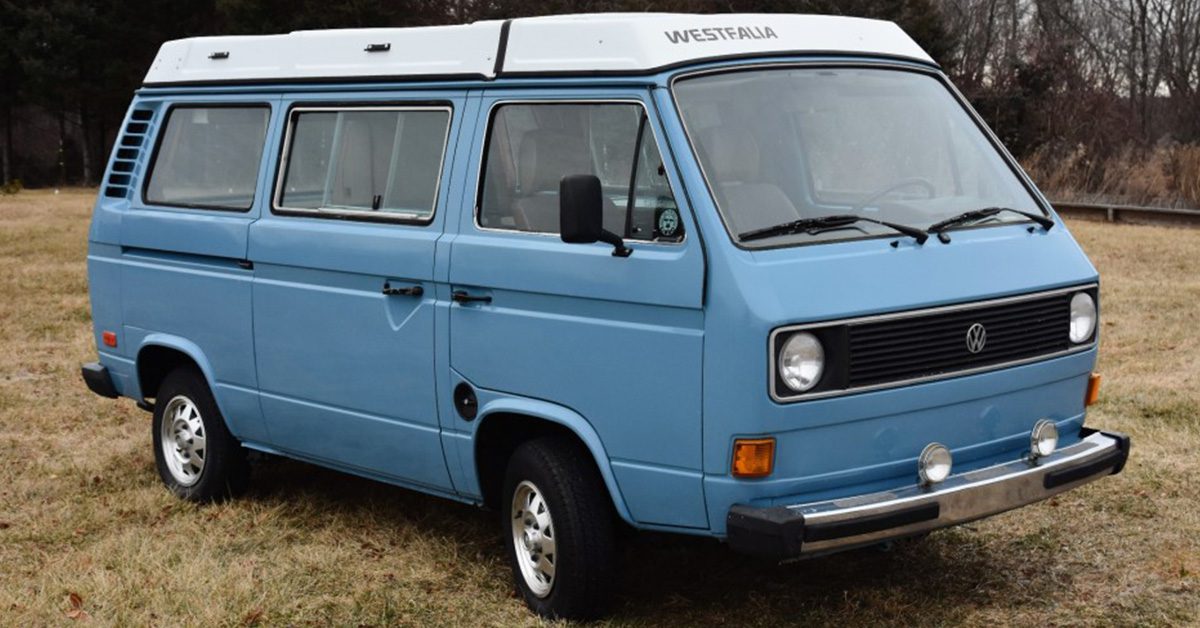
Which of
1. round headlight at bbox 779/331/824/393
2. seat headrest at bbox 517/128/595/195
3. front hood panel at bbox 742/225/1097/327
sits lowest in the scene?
round headlight at bbox 779/331/824/393

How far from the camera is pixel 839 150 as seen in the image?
229 inches

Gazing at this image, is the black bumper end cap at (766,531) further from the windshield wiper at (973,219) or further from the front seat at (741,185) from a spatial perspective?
the windshield wiper at (973,219)

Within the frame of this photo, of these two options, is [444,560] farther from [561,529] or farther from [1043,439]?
[1043,439]

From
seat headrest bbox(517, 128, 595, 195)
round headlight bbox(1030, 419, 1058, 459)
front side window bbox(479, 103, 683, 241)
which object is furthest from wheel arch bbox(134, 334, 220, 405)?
round headlight bbox(1030, 419, 1058, 459)

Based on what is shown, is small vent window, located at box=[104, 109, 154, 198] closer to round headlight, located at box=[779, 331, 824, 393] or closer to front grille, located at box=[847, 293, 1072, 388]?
round headlight, located at box=[779, 331, 824, 393]

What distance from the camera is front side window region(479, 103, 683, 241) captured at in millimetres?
5383

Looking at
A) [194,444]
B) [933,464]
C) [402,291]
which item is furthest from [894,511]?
[194,444]

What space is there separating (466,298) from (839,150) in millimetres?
1551

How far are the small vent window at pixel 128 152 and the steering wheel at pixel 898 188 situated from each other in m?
4.11

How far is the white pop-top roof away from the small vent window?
1.13 meters

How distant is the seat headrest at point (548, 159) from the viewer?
226 inches

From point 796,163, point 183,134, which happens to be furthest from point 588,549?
point 183,134

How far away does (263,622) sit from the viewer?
5801 millimetres

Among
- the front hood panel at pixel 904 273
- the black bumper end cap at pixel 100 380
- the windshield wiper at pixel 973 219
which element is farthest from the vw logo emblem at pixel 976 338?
the black bumper end cap at pixel 100 380
